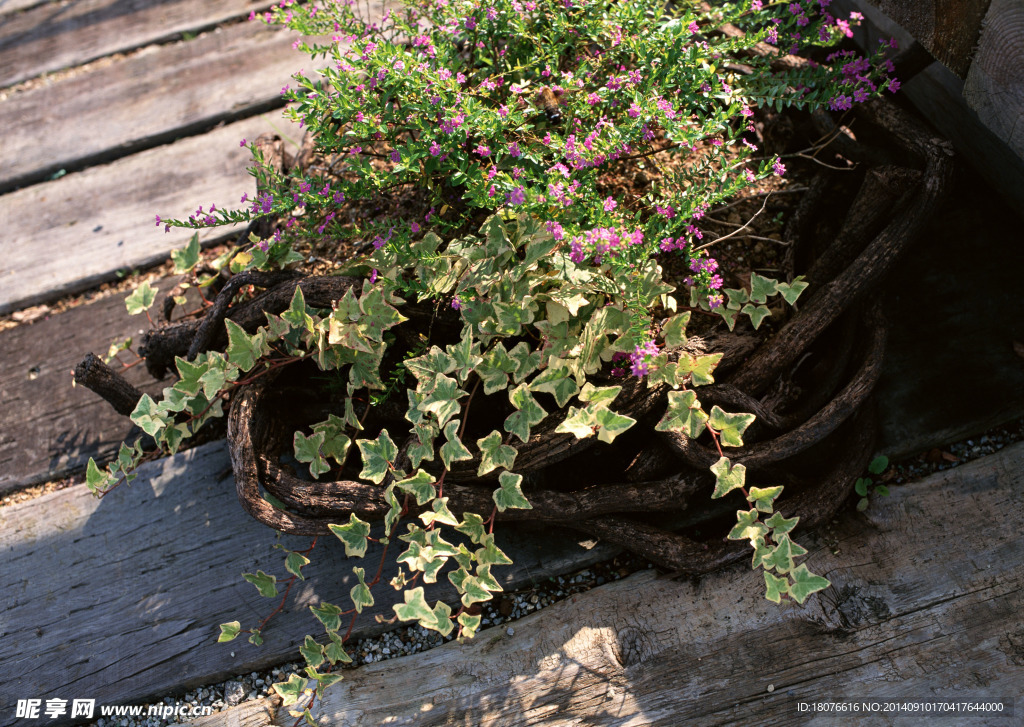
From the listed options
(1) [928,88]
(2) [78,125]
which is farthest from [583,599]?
(2) [78,125]

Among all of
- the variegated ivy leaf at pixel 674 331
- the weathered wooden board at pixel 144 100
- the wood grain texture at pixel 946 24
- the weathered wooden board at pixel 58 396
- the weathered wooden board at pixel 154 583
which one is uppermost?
the wood grain texture at pixel 946 24

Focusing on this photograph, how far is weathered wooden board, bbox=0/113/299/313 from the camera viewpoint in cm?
232

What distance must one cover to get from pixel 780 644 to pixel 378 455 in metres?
0.95

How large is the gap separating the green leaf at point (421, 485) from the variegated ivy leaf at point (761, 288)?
0.79m

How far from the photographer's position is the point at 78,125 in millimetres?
2734

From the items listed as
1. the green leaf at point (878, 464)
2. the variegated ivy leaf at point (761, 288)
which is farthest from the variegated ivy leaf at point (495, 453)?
the green leaf at point (878, 464)

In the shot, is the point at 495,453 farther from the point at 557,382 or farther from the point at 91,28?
the point at 91,28

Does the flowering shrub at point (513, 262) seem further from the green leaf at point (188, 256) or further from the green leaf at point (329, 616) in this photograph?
the green leaf at point (188, 256)

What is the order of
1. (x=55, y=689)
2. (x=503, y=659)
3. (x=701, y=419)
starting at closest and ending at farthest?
(x=701, y=419) → (x=503, y=659) → (x=55, y=689)

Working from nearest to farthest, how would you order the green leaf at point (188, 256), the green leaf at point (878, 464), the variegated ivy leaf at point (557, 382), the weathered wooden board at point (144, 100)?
the variegated ivy leaf at point (557, 382) → the green leaf at point (878, 464) → the green leaf at point (188, 256) → the weathered wooden board at point (144, 100)

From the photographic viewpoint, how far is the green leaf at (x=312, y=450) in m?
1.53

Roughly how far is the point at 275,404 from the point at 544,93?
99 cm

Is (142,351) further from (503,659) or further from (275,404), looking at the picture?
(503,659)

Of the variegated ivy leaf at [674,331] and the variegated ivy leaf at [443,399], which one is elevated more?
the variegated ivy leaf at [674,331]
